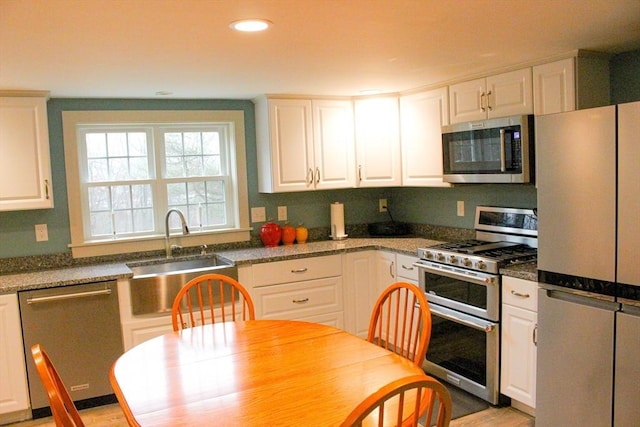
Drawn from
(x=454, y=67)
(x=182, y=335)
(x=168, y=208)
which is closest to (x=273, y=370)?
(x=182, y=335)

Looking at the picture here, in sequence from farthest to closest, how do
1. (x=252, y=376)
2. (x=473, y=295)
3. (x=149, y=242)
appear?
(x=149, y=242), (x=473, y=295), (x=252, y=376)

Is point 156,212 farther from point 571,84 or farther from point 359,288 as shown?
point 571,84

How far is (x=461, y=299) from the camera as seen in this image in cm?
339

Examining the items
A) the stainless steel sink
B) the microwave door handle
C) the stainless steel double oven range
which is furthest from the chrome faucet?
the microwave door handle

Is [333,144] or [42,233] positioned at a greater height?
[333,144]

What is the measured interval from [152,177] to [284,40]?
7.08 ft

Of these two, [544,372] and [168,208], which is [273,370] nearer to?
[544,372]

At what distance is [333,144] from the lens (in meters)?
4.43

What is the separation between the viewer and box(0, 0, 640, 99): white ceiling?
2.04 metres

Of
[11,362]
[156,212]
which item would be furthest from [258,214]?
[11,362]

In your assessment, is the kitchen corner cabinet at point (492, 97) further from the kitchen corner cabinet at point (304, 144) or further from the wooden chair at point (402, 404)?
the wooden chair at point (402, 404)

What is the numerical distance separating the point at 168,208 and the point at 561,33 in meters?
3.03

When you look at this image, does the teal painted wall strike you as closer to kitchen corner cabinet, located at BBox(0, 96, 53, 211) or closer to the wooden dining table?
kitchen corner cabinet, located at BBox(0, 96, 53, 211)

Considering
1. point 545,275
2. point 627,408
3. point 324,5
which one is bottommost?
point 627,408
